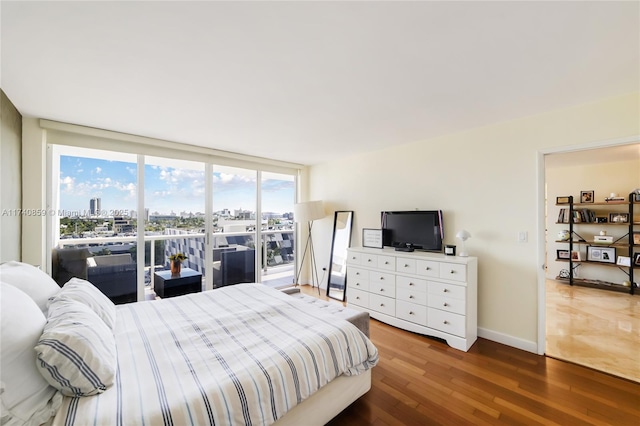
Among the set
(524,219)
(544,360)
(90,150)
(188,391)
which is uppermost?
(90,150)

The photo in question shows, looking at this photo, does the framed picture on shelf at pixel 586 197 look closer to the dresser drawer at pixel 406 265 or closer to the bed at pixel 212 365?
the dresser drawer at pixel 406 265

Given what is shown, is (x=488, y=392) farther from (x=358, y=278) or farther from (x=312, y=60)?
(x=312, y=60)

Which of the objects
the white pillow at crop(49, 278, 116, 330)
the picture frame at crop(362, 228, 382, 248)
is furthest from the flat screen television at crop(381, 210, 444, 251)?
the white pillow at crop(49, 278, 116, 330)

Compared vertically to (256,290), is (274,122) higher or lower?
higher

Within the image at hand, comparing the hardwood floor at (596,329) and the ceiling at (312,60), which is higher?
the ceiling at (312,60)

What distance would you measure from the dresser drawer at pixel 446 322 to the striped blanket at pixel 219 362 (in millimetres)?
1338

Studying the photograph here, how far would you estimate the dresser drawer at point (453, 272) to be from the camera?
2.76m

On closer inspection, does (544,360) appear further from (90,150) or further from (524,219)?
(90,150)

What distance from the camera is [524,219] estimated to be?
2.77 meters

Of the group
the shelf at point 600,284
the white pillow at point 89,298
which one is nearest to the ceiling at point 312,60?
the white pillow at point 89,298

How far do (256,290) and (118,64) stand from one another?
2.18 meters

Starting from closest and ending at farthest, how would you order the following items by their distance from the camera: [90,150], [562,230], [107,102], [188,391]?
1. [188,391]
2. [107,102]
3. [90,150]
4. [562,230]

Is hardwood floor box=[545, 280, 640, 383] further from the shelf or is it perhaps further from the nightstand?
the nightstand

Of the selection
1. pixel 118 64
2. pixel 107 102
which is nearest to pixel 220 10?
pixel 118 64
